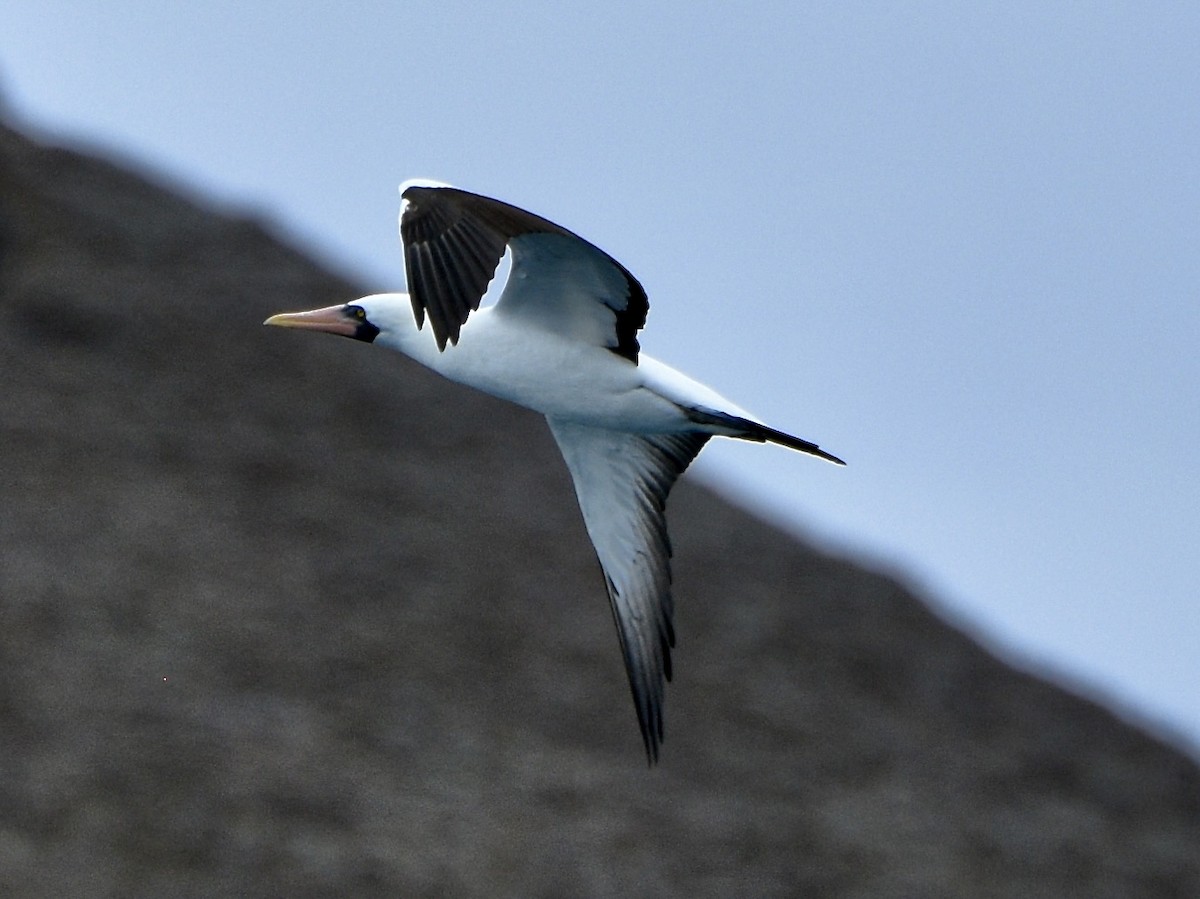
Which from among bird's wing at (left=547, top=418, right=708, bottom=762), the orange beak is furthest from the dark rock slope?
the orange beak

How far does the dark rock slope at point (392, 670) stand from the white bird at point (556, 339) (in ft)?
25.8

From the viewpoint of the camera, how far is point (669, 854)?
18.7 m

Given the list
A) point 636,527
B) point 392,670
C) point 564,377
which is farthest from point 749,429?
point 392,670

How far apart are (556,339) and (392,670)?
11.6 meters

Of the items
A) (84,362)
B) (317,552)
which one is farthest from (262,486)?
(84,362)

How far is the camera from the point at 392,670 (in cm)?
2058

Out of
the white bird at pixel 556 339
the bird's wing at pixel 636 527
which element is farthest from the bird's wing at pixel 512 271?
the bird's wing at pixel 636 527

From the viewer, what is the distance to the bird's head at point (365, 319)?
980cm

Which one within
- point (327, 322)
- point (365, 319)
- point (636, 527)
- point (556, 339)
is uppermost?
point (556, 339)

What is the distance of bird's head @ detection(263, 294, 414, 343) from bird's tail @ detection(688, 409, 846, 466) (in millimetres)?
1606

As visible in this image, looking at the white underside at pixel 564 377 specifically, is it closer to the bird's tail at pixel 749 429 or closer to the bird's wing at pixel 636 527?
the bird's tail at pixel 749 429

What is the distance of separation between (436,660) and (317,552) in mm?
2243

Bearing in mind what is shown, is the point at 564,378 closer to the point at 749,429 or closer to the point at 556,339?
the point at 556,339

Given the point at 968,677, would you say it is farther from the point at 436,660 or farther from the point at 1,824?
the point at 1,824
